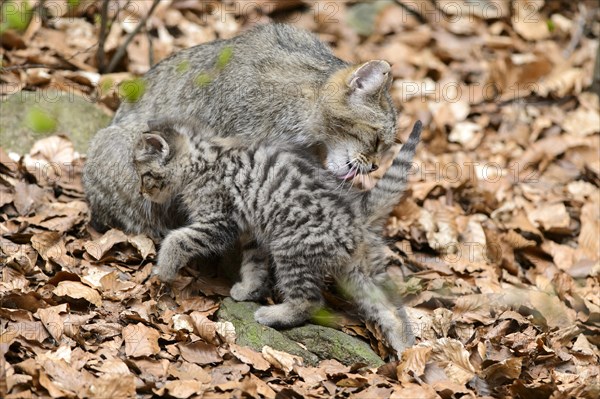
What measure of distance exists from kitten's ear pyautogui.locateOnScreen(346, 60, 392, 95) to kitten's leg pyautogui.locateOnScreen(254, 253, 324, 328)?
152cm

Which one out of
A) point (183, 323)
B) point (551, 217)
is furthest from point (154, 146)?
point (551, 217)

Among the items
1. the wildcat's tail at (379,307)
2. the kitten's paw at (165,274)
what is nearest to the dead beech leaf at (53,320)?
the kitten's paw at (165,274)

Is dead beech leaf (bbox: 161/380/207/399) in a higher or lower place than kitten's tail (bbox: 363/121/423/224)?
lower

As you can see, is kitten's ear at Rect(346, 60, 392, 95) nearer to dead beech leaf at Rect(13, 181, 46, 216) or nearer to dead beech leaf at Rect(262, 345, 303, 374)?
dead beech leaf at Rect(262, 345, 303, 374)

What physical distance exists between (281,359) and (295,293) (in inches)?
21.5

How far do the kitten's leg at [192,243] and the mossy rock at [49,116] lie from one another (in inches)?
79.1

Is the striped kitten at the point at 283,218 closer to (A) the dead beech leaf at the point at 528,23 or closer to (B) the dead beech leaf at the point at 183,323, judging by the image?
(B) the dead beech leaf at the point at 183,323

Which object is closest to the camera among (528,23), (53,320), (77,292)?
(53,320)

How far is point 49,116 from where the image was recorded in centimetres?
730

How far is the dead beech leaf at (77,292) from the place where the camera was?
550 centimetres

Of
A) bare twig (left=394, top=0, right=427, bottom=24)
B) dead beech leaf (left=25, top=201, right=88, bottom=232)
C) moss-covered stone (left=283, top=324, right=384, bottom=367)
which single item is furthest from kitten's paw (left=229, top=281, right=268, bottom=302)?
bare twig (left=394, top=0, right=427, bottom=24)

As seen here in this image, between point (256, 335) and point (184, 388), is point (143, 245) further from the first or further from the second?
point (184, 388)

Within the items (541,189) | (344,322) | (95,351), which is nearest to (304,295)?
(344,322)

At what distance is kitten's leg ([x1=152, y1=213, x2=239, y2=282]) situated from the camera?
587 centimetres
